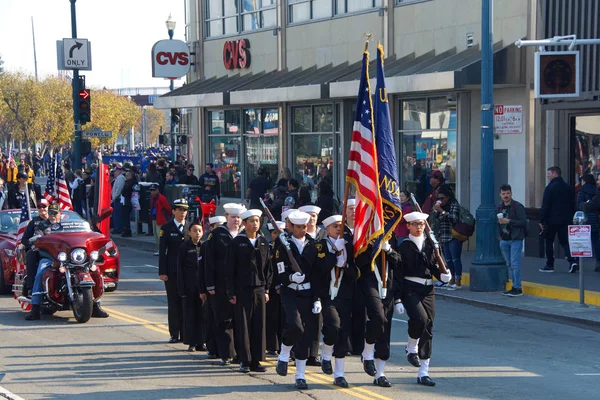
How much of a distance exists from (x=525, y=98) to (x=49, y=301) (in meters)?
11.2

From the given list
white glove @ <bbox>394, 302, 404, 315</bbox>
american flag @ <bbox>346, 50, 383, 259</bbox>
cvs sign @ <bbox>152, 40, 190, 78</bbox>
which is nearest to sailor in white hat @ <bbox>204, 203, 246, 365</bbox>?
american flag @ <bbox>346, 50, 383, 259</bbox>

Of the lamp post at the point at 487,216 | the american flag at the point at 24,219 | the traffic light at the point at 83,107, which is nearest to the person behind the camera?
the american flag at the point at 24,219

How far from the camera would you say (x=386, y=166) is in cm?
1027

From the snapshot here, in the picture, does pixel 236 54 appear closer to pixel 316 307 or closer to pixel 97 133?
pixel 97 133

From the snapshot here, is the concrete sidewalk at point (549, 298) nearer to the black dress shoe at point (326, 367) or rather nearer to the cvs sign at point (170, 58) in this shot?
the black dress shoe at point (326, 367)

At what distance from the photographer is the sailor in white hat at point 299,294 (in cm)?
969

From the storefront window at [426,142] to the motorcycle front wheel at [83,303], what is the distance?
1115 cm

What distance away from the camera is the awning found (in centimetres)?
2062

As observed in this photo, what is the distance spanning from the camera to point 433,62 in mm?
22469

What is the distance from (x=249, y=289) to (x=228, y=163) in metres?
21.8

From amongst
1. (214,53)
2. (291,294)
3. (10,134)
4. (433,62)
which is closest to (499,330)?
(291,294)

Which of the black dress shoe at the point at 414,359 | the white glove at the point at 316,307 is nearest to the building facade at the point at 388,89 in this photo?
the black dress shoe at the point at 414,359

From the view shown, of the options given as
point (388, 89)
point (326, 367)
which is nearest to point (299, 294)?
point (326, 367)

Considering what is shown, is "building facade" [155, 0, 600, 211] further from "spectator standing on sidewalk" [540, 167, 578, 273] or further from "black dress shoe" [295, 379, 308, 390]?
"black dress shoe" [295, 379, 308, 390]
